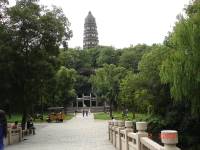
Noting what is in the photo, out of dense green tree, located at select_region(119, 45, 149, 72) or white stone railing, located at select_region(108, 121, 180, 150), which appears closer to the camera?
white stone railing, located at select_region(108, 121, 180, 150)

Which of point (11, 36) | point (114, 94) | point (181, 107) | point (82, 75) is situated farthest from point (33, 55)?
point (82, 75)

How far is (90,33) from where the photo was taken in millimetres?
147750

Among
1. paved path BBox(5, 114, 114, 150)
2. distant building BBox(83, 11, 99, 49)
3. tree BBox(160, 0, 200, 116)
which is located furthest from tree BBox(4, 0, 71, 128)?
distant building BBox(83, 11, 99, 49)

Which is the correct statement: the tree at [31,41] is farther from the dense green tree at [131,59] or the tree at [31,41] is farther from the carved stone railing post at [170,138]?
the dense green tree at [131,59]

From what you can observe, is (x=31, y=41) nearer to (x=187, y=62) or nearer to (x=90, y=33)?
(x=187, y=62)

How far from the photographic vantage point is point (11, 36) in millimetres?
32781

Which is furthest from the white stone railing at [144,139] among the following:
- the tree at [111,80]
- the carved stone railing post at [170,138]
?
the tree at [111,80]

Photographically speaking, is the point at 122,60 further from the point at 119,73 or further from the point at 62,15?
the point at 62,15

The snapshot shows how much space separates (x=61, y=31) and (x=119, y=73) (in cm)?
4803

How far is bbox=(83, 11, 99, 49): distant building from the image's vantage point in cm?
14662

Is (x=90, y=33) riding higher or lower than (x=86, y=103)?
higher

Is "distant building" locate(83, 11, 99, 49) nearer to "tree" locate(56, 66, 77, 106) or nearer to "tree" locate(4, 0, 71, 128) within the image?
"tree" locate(56, 66, 77, 106)

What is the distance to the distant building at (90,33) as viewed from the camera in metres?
147

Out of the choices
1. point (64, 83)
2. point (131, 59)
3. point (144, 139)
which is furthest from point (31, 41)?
point (131, 59)
